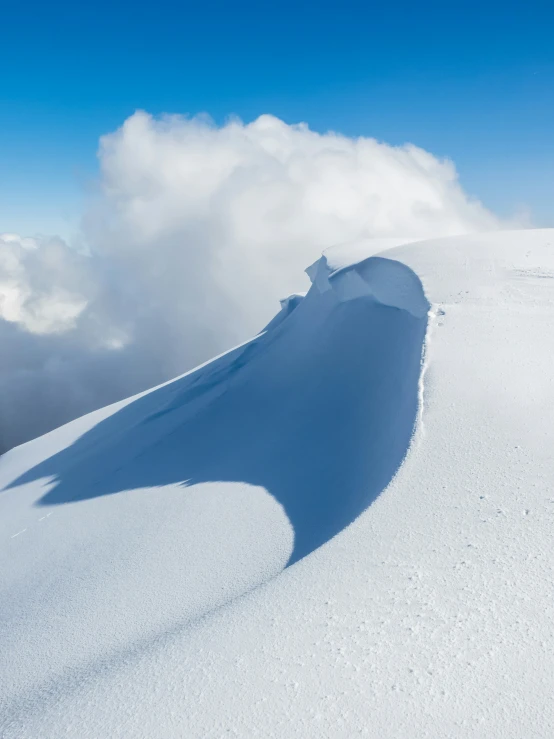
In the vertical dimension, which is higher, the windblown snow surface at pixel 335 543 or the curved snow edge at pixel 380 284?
the curved snow edge at pixel 380 284

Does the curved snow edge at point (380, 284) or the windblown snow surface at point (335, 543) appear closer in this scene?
the windblown snow surface at point (335, 543)

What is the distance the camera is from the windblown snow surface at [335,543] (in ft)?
13.1

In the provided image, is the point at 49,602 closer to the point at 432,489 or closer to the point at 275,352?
the point at 432,489

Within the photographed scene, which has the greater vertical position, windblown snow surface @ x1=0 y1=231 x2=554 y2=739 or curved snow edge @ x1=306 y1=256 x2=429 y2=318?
curved snow edge @ x1=306 y1=256 x2=429 y2=318

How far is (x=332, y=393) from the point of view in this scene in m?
12.1

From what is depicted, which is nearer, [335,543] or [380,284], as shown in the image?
[335,543]

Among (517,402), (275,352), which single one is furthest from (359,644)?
(275,352)

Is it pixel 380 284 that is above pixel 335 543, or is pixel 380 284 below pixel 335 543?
above

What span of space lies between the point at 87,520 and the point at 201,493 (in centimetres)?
259

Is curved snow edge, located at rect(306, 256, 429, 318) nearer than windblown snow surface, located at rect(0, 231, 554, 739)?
No

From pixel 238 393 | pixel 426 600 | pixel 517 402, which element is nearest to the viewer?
pixel 426 600

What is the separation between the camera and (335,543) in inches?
236

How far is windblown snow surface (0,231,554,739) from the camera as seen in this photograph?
3996 millimetres

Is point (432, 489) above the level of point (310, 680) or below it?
above
